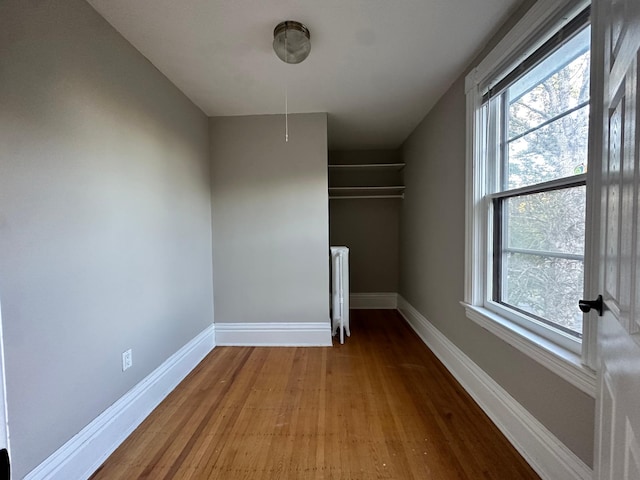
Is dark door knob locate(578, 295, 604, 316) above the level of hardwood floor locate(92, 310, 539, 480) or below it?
above

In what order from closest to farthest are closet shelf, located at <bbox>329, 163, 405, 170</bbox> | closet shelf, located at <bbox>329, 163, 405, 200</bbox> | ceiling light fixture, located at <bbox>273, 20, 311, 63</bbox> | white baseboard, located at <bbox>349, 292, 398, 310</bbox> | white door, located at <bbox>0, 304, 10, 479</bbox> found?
white door, located at <bbox>0, 304, 10, 479</bbox> → ceiling light fixture, located at <bbox>273, 20, 311, 63</bbox> → closet shelf, located at <bbox>329, 163, 405, 170</bbox> → closet shelf, located at <bbox>329, 163, 405, 200</bbox> → white baseboard, located at <bbox>349, 292, 398, 310</bbox>

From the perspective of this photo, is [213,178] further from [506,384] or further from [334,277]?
[506,384]

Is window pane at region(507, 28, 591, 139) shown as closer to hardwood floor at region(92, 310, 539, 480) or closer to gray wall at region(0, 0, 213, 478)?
hardwood floor at region(92, 310, 539, 480)

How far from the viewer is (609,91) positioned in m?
0.80

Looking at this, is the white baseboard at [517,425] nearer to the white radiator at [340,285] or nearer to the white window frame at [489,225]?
the white window frame at [489,225]

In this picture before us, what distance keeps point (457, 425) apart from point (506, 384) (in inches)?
14.8

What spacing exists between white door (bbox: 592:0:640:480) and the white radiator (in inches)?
88.0

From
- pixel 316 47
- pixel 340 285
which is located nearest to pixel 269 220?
pixel 340 285

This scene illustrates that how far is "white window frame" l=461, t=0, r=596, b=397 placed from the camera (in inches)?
46.3

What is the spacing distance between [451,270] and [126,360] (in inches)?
93.7

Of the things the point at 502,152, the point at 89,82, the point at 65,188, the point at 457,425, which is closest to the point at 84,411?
the point at 65,188

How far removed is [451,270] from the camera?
238cm

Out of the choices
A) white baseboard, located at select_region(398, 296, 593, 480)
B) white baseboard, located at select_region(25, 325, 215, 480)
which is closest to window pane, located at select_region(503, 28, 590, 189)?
white baseboard, located at select_region(398, 296, 593, 480)

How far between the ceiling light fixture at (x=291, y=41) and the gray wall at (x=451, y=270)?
1147 mm
